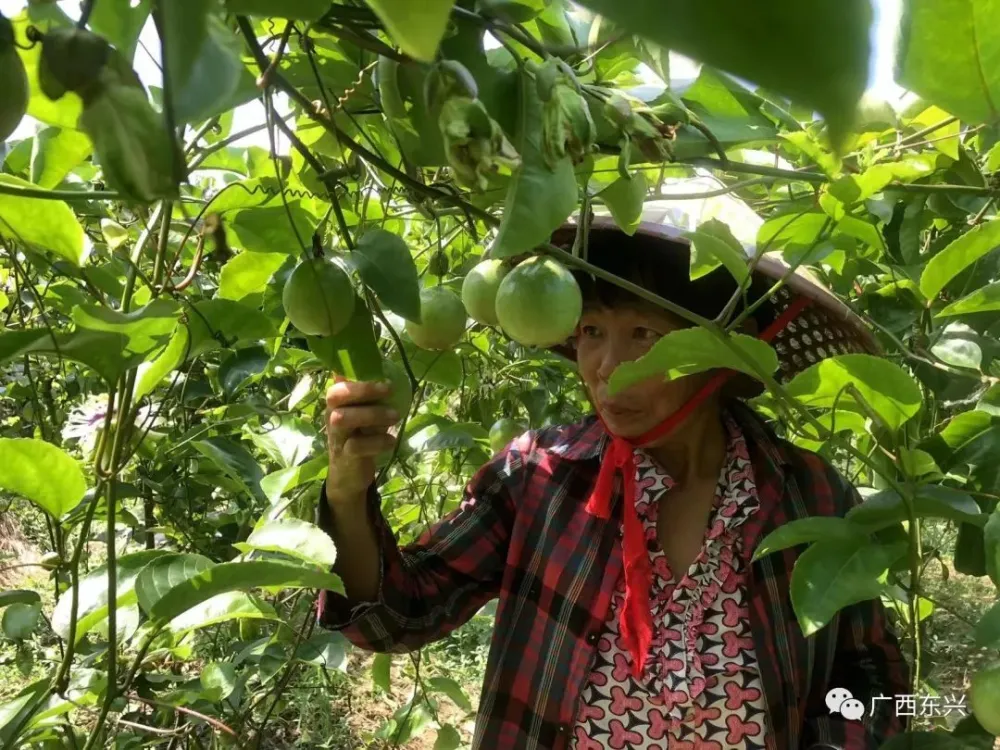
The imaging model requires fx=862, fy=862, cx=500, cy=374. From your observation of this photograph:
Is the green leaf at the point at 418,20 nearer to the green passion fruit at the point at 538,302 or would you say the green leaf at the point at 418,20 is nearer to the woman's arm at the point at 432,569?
the green passion fruit at the point at 538,302

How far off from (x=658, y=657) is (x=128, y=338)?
2.65ft

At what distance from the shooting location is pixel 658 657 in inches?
43.4

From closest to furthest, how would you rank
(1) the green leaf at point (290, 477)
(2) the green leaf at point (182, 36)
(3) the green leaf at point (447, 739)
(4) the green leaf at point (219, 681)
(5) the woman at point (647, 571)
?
(2) the green leaf at point (182, 36), (1) the green leaf at point (290, 477), (5) the woman at point (647, 571), (4) the green leaf at point (219, 681), (3) the green leaf at point (447, 739)

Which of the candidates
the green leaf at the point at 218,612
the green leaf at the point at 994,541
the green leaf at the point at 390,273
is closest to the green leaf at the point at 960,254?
the green leaf at the point at 994,541

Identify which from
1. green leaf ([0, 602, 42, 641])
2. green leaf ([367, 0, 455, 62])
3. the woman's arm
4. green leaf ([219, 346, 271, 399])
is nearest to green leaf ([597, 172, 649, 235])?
green leaf ([367, 0, 455, 62])

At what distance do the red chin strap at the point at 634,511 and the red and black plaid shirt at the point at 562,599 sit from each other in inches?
1.4

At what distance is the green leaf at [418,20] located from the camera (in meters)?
0.20

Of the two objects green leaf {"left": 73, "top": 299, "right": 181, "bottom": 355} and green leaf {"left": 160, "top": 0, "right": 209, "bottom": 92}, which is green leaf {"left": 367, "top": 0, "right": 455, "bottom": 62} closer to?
green leaf {"left": 160, "top": 0, "right": 209, "bottom": 92}

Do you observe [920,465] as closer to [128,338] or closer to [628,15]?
[128,338]

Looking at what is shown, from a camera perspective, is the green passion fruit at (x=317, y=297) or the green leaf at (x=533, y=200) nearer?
the green leaf at (x=533, y=200)

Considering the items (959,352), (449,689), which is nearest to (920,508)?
(959,352)

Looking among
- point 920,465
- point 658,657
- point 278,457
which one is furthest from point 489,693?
point 920,465

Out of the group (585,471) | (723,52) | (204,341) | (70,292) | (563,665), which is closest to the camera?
(723,52)

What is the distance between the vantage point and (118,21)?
A: 0.38 meters
